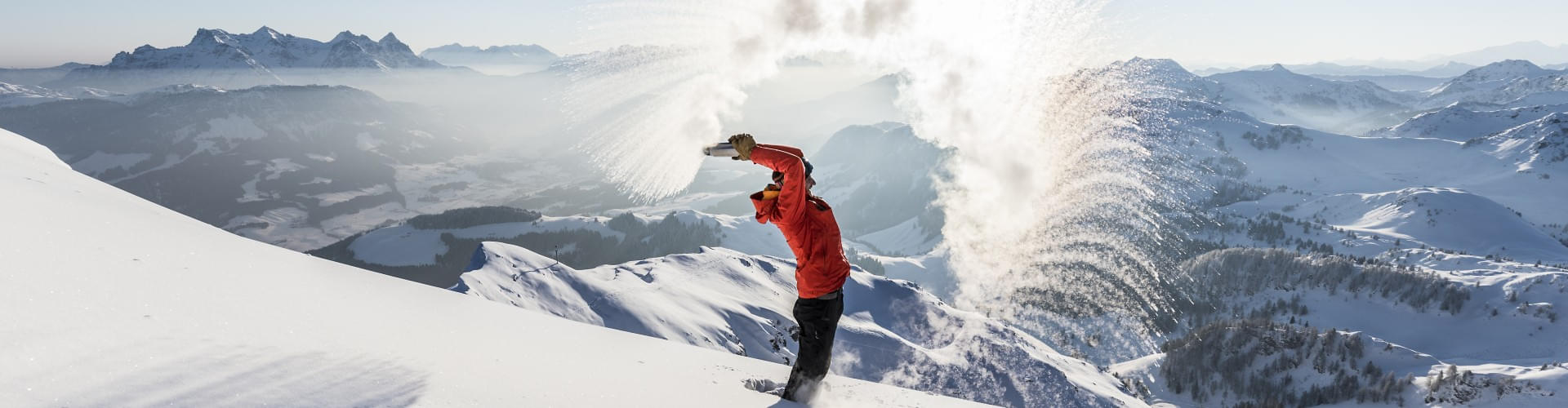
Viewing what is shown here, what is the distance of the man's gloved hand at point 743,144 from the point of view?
9.64 m

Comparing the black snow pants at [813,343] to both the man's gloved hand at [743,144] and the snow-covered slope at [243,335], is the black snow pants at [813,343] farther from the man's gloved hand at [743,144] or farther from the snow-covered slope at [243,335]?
the man's gloved hand at [743,144]

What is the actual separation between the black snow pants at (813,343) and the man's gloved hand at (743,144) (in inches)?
106

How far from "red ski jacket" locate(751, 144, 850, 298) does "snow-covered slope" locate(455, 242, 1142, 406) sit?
53501 mm

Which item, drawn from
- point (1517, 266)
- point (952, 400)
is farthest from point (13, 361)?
point (1517, 266)

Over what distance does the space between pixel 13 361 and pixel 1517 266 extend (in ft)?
823

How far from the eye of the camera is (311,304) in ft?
26.1

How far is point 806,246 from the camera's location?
10398 mm

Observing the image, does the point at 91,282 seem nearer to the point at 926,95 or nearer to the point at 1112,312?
the point at 926,95

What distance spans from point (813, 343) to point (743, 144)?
3496mm

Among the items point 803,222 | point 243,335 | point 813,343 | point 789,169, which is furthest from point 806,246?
point 243,335

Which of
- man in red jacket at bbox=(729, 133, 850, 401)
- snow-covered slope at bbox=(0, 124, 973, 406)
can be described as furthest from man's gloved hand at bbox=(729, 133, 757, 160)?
snow-covered slope at bbox=(0, 124, 973, 406)

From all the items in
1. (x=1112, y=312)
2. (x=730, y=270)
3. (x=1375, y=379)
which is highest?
(x=730, y=270)

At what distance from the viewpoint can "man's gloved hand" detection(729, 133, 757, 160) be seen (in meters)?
9.64

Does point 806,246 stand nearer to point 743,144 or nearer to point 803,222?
point 803,222
